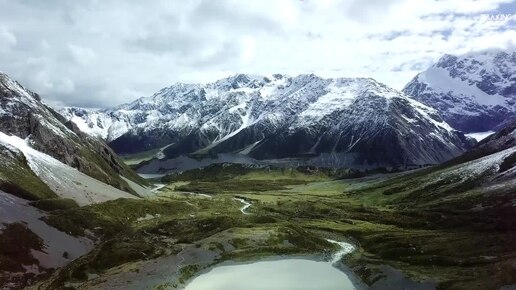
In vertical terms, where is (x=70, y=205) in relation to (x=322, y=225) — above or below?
above

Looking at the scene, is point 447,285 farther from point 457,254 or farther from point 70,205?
point 70,205

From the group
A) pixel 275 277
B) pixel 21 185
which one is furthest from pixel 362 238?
pixel 21 185

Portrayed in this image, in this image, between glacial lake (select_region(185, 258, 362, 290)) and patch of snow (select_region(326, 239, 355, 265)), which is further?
patch of snow (select_region(326, 239, 355, 265))

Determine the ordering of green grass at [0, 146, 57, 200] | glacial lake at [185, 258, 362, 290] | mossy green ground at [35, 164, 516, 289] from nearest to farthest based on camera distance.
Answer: glacial lake at [185, 258, 362, 290], mossy green ground at [35, 164, 516, 289], green grass at [0, 146, 57, 200]

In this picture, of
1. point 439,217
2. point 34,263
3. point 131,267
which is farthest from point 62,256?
point 439,217

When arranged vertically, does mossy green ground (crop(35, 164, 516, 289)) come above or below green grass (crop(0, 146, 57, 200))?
below

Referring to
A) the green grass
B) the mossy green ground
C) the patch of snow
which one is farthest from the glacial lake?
the green grass

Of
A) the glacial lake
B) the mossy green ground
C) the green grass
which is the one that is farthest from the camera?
the green grass

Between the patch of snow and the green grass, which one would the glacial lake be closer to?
the patch of snow

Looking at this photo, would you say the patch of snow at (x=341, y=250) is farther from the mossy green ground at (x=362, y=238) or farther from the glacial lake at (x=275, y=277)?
→ the glacial lake at (x=275, y=277)
